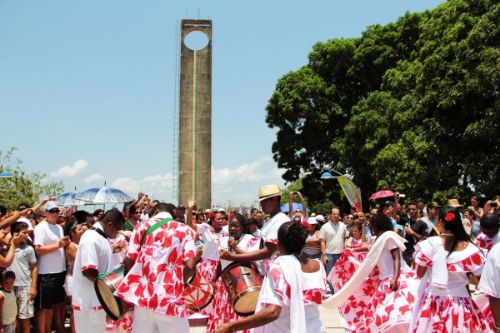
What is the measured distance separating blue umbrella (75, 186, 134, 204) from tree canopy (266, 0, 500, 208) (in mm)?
12542

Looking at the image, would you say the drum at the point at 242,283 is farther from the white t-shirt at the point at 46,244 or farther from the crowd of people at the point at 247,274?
the white t-shirt at the point at 46,244

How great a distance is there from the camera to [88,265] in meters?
7.11

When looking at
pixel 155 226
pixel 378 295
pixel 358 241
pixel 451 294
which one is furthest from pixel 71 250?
pixel 451 294

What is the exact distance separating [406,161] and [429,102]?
3.04m

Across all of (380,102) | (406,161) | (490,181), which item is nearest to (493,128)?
(490,181)

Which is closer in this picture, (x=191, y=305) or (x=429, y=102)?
(x=191, y=305)

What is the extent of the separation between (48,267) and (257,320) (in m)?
6.19

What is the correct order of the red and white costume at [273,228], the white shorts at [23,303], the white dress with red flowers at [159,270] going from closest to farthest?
the white dress with red flowers at [159,270]
the red and white costume at [273,228]
the white shorts at [23,303]

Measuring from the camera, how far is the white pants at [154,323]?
6.30 metres

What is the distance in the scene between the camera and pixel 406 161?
89.3 ft

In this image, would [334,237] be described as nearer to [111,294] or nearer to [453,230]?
[453,230]

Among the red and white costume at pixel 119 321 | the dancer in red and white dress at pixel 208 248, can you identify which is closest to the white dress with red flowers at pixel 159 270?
the red and white costume at pixel 119 321

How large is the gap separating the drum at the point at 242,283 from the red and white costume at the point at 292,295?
A: 142 centimetres

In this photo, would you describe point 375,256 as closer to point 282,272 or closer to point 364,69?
point 282,272
